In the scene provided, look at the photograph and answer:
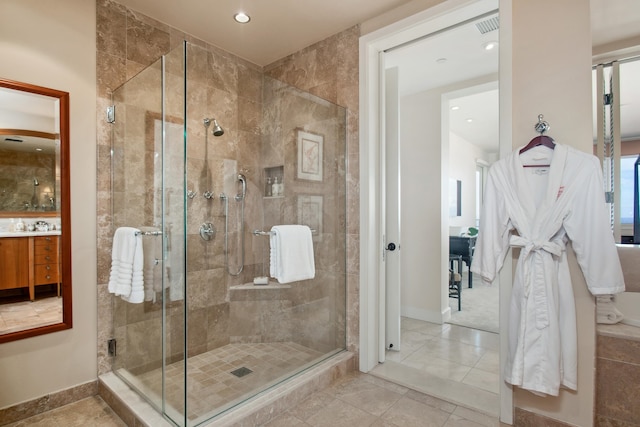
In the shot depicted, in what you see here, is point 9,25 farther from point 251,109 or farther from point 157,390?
point 157,390

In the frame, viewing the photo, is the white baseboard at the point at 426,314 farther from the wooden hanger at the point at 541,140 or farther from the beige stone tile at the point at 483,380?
the wooden hanger at the point at 541,140

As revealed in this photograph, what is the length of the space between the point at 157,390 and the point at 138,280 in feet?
2.16

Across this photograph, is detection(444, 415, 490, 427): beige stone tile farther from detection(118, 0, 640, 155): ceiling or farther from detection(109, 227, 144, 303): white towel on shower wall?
detection(118, 0, 640, 155): ceiling

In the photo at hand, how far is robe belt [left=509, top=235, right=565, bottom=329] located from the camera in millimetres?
1732

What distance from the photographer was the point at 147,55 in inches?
98.3

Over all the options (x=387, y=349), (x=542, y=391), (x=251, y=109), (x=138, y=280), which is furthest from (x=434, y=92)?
(x=138, y=280)

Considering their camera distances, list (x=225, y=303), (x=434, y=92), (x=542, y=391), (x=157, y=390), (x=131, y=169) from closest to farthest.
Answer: (x=542, y=391), (x=157, y=390), (x=131, y=169), (x=225, y=303), (x=434, y=92)

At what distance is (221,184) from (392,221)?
5.11ft

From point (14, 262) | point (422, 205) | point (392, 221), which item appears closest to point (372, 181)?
point (392, 221)

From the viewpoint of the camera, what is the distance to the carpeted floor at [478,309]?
3.72 m

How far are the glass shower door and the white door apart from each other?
178 cm

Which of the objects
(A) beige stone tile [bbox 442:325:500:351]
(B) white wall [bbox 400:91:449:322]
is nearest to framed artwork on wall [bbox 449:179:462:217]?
(B) white wall [bbox 400:91:449:322]

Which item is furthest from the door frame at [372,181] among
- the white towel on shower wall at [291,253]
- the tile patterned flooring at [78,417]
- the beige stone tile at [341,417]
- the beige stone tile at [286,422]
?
the tile patterned flooring at [78,417]

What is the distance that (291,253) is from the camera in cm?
242
